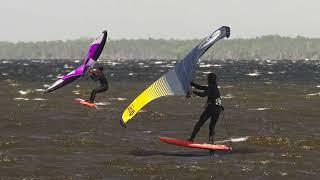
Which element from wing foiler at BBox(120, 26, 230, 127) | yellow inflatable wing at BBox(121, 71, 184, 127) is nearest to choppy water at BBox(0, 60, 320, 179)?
yellow inflatable wing at BBox(121, 71, 184, 127)

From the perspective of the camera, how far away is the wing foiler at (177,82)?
19.6 m

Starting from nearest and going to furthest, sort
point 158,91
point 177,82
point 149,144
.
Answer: point 158,91, point 177,82, point 149,144

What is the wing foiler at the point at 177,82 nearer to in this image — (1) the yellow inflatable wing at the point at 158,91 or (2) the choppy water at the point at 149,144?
(1) the yellow inflatable wing at the point at 158,91

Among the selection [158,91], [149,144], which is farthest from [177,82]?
[149,144]

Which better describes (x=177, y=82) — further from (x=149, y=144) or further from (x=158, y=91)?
(x=149, y=144)

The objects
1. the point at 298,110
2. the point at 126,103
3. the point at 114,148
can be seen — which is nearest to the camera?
the point at 114,148

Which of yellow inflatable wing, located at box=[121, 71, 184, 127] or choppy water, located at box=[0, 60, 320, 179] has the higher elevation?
yellow inflatable wing, located at box=[121, 71, 184, 127]

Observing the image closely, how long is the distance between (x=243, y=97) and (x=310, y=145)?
992 inches

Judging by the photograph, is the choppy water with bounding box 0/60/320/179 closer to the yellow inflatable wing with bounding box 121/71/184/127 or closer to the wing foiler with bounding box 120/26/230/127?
the yellow inflatable wing with bounding box 121/71/184/127

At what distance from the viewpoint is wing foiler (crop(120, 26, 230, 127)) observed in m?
19.6

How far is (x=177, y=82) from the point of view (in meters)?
19.9

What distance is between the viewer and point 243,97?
48031 mm

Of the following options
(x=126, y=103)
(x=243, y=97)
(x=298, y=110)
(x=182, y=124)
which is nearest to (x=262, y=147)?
(x=182, y=124)

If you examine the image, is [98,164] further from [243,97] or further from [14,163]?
[243,97]
